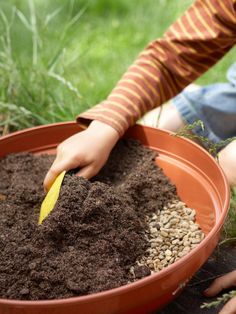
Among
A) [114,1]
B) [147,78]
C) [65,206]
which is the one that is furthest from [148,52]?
[114,1]

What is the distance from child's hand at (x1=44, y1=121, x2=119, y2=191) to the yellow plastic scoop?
55 millimetres

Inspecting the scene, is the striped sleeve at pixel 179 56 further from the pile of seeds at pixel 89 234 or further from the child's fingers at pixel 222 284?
the child's fingers at pixel 222 284

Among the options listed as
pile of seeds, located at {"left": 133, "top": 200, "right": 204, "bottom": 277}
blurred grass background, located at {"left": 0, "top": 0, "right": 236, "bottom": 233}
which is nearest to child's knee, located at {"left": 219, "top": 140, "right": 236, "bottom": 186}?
blurred grass background, located at {"left": 0, "top": 0, "right": 236, "bottom": 233}

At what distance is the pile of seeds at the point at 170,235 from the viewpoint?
98 centimetres

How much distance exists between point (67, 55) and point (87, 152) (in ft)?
2.91

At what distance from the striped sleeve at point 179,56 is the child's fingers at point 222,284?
17.1 inches

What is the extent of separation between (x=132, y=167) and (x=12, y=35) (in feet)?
2.83

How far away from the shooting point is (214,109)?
153 cm

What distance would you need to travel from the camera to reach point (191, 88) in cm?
172

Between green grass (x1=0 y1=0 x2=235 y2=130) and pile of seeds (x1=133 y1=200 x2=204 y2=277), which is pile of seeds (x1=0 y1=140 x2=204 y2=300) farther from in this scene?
green grass (x1=0 y1=0 x2=235 y2=130)

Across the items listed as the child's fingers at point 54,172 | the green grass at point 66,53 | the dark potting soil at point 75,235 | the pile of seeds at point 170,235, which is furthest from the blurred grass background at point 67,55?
the child's fingers at point 54,172

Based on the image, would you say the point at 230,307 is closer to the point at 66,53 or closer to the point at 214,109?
the point at 214,109

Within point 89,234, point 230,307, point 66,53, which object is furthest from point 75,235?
point 66,53

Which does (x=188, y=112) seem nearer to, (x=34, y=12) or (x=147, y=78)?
(x=147, y=78)
